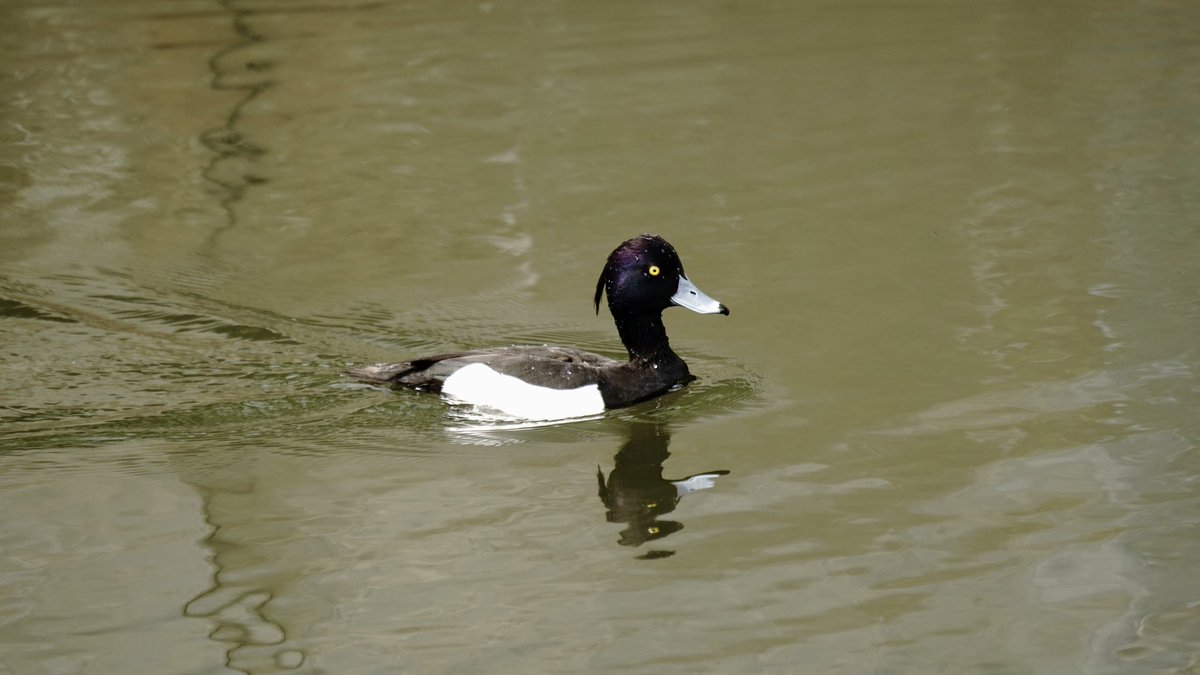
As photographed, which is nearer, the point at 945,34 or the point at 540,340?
the point at 540,340

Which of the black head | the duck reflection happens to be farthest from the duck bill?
the duck reflection

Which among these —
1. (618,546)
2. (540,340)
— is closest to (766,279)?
(540,340)

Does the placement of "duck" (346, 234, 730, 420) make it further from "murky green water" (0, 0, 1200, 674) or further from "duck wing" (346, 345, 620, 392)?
"murky green water" (0, 0, 1200, 674)

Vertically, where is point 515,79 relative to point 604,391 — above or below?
above

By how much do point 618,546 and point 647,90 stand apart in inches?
330

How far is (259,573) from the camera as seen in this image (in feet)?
19.6

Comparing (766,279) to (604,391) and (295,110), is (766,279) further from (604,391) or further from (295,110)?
(295,110)

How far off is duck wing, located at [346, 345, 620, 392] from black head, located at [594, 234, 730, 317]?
34 centimetres

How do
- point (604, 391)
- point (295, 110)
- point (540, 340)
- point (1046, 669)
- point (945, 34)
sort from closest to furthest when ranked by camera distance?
point (1046, 669) → point (604, 391) → point (540, 340) → point (295, 110) → point (945, 34)

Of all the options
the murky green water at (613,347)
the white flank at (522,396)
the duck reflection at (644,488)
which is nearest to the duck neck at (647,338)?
the murky green water at (613,347)

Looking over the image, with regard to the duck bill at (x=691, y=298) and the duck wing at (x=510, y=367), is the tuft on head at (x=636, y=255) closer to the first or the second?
the duck bill at (x=691, y=298)

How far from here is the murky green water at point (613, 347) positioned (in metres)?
5.59

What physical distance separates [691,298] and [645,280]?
27cm

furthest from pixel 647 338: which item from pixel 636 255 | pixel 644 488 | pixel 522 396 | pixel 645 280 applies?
pixel 644 488
